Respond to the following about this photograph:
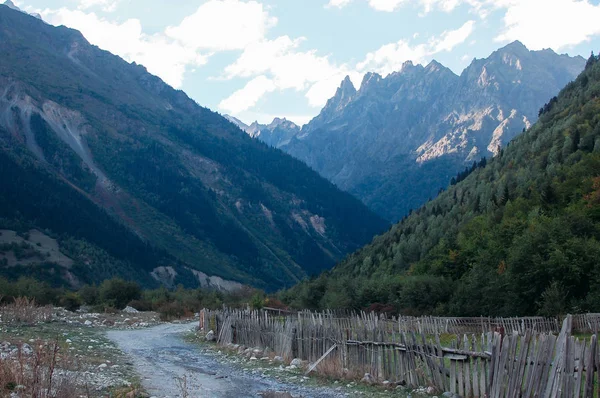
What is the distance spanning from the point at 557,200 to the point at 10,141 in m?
141

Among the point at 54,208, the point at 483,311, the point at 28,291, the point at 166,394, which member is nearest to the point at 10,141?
the point at 54,208

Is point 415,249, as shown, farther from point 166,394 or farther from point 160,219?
point 160,219

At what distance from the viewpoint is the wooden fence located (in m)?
7.98

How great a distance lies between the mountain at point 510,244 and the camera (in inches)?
1193

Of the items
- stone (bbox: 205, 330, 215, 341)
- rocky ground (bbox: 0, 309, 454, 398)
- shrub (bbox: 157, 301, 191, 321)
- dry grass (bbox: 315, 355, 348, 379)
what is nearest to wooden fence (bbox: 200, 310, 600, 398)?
dry grass (bbox: 315, 355, 348, 379)

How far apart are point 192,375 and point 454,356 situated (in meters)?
7.38

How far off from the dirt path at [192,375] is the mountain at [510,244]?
18.5 metres

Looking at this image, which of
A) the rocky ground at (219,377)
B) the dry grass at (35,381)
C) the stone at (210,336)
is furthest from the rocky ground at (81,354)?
the stone at (210,336)

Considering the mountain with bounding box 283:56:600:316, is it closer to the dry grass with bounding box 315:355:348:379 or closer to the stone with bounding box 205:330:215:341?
the stone with bounding box 205:330:215:341

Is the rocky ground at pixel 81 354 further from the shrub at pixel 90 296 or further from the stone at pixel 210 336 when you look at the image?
the shrub at pixel 90 296

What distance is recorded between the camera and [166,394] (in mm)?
11773

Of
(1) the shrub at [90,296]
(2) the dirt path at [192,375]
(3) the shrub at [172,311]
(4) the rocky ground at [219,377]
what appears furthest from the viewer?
(1) the shrub at [90,296]

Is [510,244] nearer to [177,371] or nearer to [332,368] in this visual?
[332,368]

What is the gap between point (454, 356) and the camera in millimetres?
11055
